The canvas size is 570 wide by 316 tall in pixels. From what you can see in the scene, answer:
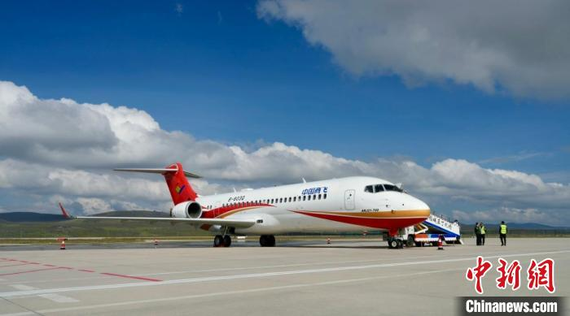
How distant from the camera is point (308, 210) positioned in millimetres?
27484

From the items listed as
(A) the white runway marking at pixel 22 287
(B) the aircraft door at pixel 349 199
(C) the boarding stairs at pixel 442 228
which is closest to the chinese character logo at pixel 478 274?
(A) the white runway marking at pixel 22 287

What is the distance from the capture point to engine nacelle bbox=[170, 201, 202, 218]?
3538 centimetres

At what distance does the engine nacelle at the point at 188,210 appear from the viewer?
116ft

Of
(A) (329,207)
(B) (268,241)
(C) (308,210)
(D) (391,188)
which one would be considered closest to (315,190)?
(C) (308,210)

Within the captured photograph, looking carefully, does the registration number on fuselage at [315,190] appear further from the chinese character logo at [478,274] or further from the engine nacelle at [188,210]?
the chinese character logo at [478,274]

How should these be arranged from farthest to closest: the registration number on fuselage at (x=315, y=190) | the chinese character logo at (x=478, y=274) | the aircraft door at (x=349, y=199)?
the registration number on fuselage at (x=315, y=190)
the aircraft door at (x=349, y=199)
the chinese character logo at (x=478, y=274)

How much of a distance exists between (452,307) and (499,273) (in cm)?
476

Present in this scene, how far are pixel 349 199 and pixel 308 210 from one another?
3063mm

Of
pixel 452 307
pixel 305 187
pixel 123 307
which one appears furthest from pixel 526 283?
pixel 305 187

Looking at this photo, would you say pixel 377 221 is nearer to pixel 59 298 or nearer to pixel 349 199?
pixel 349 199

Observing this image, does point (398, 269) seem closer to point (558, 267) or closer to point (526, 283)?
point (526, 283)

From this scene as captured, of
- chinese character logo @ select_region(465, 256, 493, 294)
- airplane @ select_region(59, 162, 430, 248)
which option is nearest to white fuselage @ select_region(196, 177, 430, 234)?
airplane @ select_region(59, 162, 430, 248)

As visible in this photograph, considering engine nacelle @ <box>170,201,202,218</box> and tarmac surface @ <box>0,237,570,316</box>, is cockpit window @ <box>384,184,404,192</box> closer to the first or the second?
tarmac surface @ <box>0,237,570,316</box>

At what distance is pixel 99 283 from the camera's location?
1026 cm
